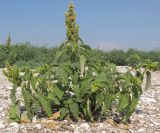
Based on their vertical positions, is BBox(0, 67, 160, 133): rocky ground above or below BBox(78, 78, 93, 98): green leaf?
below

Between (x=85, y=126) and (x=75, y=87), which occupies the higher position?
(x=75, y=87)

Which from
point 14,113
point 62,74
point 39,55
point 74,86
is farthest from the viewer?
point 39,55

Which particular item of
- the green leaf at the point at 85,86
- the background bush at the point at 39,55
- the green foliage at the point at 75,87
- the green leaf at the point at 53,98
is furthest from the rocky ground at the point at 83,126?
the background bush at the point at 39,55

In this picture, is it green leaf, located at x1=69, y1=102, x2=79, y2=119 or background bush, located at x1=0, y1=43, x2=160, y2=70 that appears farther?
background bush, located at x1=0, y1=43, x2=160, y2=70

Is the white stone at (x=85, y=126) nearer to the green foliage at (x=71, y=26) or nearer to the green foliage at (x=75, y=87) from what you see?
the green foliage at (x=75, y=87)

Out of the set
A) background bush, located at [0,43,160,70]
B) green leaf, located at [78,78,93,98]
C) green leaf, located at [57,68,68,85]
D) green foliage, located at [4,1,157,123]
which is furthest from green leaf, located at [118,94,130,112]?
background bush, located at [0,43,160,70]

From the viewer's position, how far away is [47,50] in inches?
533

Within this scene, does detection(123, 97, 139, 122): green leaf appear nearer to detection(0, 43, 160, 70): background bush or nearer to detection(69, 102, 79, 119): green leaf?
detection(69, 102, 79, 119): green leaf

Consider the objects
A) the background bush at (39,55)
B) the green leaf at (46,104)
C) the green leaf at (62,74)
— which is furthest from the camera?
the background bush at (39,55)

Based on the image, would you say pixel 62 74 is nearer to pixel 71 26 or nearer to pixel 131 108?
pixel 71 26

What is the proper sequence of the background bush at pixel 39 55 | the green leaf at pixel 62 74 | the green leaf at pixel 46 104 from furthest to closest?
the background bush at pixel 39 55, the green leaf at pixel 46 104, the green leaf at pixel 62 74

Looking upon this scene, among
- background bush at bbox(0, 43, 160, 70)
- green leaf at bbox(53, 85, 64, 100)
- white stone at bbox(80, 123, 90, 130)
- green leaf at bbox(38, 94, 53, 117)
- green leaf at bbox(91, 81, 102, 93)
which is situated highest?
background bush at bbox(0, 43, 160, 70)

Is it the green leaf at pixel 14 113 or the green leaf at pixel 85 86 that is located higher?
the green leaf at pixel 85 86

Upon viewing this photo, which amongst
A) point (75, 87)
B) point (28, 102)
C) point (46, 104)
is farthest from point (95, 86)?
point (28, 102)
